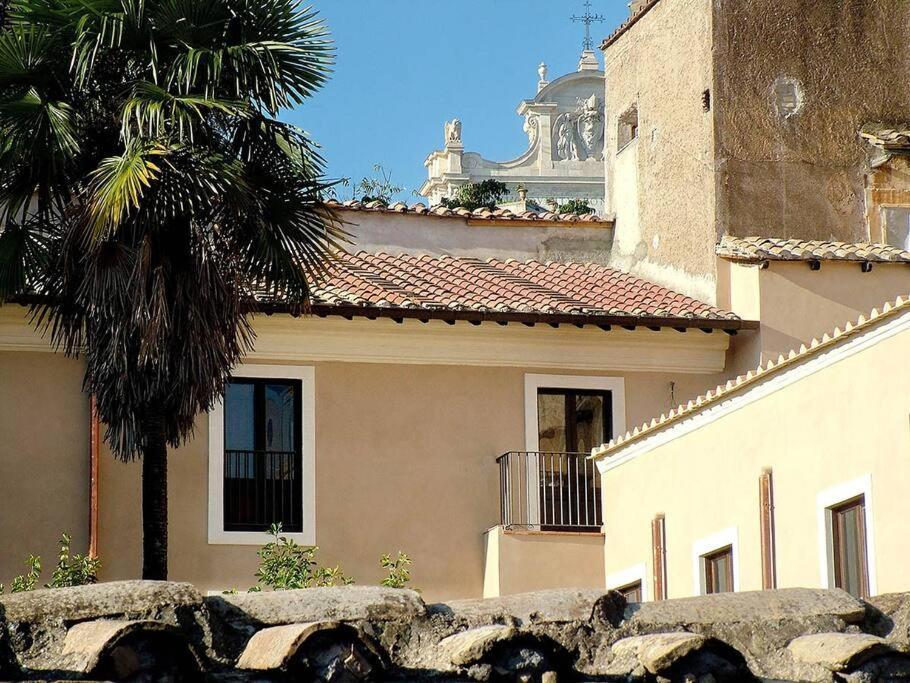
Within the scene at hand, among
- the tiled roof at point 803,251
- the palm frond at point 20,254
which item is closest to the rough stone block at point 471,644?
the palm frond at point 20,254

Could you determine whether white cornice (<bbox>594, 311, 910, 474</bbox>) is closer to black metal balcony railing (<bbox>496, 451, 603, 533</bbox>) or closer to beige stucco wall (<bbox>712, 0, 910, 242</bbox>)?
black metal balcony railing (<bbox>496, 451, 603, 533</bbox>)

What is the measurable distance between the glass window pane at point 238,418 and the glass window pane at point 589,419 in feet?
13.7

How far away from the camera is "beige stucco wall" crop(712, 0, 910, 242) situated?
26.4 metres

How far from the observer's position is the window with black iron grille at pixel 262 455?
23234 mm

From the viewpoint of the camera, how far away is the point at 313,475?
928 inches

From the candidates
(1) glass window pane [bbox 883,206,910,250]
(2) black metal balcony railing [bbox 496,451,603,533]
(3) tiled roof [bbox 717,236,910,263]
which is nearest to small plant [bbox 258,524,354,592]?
(2) black metal balcony railing [bbox 496,451,603,533]

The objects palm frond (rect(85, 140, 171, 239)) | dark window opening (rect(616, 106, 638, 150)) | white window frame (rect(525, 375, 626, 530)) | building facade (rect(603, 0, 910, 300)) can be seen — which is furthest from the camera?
dark window opening (rect(616, 106, 638, 150))

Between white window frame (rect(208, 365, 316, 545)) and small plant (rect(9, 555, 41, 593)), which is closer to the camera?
small plant (rect(9, 555, 41, 593))

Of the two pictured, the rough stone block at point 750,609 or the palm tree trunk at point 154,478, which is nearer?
the rough stone block at point 750,609

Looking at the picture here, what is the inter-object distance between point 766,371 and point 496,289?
7.56 m

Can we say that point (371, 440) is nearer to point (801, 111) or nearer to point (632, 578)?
point (632, 578)

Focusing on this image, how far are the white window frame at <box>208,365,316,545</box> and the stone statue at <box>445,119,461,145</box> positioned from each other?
58394 mm

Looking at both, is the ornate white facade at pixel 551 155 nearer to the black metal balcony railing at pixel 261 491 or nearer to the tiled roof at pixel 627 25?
the tiled roof at pixel 627 25

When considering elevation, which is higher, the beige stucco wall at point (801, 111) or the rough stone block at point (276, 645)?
the beige stucco wall at point (801, 111)
